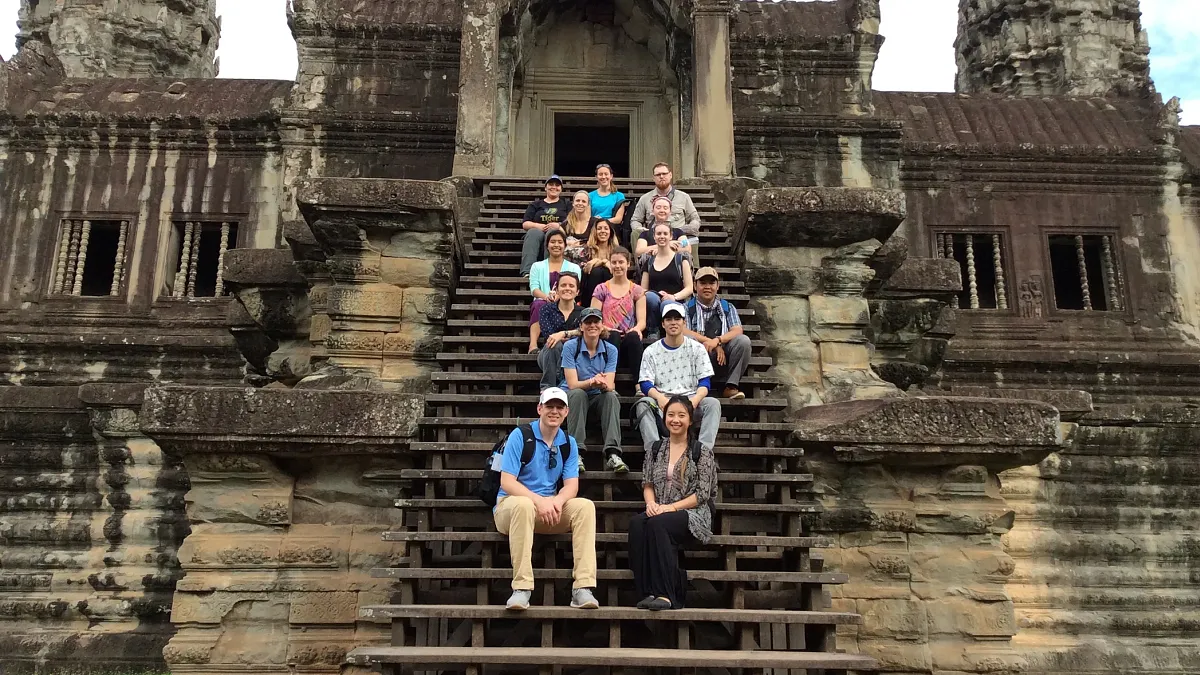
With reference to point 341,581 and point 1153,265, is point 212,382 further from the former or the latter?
point 1153,265

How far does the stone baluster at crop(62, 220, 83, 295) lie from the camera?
39.4 feet

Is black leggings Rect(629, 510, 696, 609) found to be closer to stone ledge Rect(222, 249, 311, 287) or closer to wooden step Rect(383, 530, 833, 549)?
wooden step Rect(383, 530, 833, 549)

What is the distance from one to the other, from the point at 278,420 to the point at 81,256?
26.9 ft

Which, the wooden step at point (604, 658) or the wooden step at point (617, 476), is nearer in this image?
the wooden step at point (604, 658)

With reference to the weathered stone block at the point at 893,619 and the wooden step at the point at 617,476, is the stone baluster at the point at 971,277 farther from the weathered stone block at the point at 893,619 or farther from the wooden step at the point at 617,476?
the wooden step at the point at 617,476

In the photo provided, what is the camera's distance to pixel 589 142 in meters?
14.4

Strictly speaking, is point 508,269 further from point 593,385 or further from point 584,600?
point 584,600

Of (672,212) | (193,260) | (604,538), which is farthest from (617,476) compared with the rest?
(193,260)

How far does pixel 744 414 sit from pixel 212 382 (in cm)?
796

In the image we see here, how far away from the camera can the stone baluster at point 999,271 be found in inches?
474

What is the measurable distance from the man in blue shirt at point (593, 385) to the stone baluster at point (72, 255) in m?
9.14

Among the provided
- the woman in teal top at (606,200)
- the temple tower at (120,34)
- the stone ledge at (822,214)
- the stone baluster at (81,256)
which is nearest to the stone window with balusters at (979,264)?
the woman in teal top at (606,200)

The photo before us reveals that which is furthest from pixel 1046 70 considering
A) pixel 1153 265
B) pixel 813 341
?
pixel 813 341

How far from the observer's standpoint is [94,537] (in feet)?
34.2
